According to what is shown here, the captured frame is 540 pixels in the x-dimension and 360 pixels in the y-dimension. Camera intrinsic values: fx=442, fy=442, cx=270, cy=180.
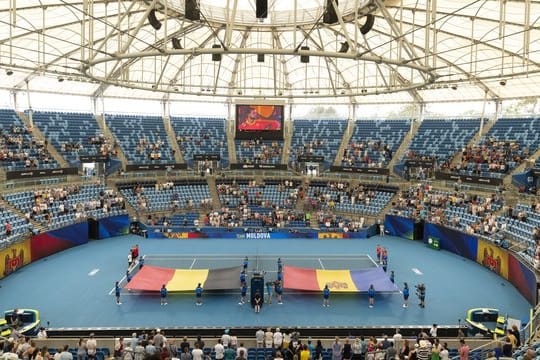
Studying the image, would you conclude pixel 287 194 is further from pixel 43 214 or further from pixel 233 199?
pixel 43 214

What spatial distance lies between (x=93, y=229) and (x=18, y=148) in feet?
40.9

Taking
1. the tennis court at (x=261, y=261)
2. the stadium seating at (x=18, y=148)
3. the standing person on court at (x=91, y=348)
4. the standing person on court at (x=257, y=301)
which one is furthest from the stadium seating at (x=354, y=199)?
the standing person on court at (x=91, y=348)

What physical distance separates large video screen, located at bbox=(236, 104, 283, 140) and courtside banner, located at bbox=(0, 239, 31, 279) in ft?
66.8

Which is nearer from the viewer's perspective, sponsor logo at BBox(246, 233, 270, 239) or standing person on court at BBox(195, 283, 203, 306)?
standing person on court at BBox(195, 283, 203, 306)

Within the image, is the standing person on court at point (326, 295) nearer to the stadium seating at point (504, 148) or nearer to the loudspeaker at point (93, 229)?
the loudspeaker at point (93, 229)

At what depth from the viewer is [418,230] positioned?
40125 millimetres

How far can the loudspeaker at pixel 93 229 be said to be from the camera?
38.9m

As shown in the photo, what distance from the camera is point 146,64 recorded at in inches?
1919

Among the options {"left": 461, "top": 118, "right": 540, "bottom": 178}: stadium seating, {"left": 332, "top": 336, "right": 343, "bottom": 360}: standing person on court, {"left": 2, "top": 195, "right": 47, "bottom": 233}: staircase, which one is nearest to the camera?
{"left": 332, "top": 336, "right": 343, "bottom": 360}: standing person on court

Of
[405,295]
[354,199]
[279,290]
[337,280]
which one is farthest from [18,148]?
[405,295]

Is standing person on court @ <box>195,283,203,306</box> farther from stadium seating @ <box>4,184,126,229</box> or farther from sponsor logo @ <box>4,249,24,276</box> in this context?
stadium seating @ <box>4,184,126,229</box>

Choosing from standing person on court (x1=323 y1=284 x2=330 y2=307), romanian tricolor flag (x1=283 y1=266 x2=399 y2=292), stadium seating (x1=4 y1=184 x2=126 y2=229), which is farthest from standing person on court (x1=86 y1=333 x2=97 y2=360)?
stadium seating (x1=4 y1=184 x2=126 y2=229)

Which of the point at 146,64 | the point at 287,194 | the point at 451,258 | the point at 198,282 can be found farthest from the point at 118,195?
the point at 451,258

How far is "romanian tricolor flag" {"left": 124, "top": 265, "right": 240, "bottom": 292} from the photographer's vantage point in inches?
969
